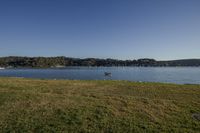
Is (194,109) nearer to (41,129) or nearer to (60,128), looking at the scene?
(60,128)

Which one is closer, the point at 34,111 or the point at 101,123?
the point at 101,123

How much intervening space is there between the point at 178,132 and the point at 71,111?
5731 mm

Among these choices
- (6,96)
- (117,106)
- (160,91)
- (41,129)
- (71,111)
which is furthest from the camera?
(160,91)

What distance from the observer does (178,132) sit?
1058cm

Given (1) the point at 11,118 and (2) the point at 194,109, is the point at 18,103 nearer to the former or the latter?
(1) the point at 11,118

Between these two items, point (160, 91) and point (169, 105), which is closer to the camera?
point (169, 105)

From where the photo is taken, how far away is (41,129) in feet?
34.5

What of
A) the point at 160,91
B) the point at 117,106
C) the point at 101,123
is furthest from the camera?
the point at 160,91

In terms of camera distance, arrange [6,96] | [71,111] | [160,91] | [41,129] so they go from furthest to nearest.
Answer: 1. [160,91]
2. [6,96]
3. [71,111]
4. [41,129]

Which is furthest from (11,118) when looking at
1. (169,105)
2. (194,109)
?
(194,109)

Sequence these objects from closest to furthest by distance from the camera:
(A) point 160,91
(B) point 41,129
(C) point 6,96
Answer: (B) point 41,129 → (C) point 6,96 → (A) point 160,91

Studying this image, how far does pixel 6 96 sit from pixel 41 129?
6122mm

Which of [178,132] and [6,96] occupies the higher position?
[6,96]

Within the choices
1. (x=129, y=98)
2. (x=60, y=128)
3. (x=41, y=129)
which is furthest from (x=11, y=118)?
(x=129, y=98)
